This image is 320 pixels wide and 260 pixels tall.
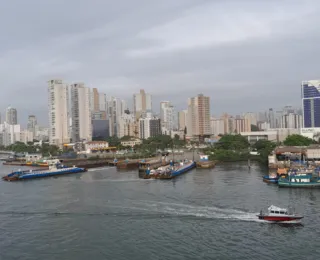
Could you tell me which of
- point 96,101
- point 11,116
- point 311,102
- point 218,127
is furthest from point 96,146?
point 11,116

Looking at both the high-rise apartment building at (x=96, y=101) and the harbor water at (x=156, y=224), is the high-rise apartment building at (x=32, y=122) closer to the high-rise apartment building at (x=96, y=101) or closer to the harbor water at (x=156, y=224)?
the high-rise apartment building at (x=96, y=101)

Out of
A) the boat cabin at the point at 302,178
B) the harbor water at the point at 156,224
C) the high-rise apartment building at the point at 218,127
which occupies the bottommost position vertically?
the harbor water at the point at 156,224

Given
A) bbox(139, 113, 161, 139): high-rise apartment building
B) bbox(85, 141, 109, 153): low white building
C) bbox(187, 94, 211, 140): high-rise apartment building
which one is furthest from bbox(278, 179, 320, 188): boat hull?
bbox(139, 113, 161, 139): high-rise apartment building

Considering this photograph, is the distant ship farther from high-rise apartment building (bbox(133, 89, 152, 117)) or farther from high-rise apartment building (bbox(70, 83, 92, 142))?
high-rise apartment building (bbox(133, 89, 152, 117))

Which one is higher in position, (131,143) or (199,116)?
(199,116)

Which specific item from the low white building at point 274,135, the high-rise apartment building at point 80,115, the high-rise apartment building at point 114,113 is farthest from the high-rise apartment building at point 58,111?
the low white building at point 274,135

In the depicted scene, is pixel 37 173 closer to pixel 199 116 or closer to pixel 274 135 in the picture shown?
pixel 199 116
